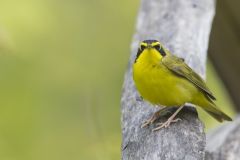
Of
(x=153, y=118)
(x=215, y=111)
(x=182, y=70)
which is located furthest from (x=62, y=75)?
(x=153, y=118)

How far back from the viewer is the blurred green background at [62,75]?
852 cm

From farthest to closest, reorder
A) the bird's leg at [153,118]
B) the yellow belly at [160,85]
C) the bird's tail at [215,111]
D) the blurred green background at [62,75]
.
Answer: the blurred green background at [62,75] → the bird's tail at [215,111] → the yellow belly at [160,85] → the bird's leg at [153,118]

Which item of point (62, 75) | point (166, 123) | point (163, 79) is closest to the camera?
point (166, 123)

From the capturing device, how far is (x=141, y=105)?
14.8ft

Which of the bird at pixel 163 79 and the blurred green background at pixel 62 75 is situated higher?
the bird at pixel 163 79

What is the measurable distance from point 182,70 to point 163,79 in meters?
0.16

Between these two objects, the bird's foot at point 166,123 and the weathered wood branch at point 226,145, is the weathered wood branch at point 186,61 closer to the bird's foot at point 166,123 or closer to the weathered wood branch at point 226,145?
the bird's foot at point 166,123

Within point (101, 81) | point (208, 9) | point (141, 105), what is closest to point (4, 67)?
point (101, 81)

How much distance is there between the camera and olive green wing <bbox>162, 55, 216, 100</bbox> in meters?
4.39

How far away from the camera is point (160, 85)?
432cm

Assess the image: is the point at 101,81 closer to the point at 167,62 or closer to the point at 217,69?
the point at 217,69

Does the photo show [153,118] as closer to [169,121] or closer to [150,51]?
[169,121]

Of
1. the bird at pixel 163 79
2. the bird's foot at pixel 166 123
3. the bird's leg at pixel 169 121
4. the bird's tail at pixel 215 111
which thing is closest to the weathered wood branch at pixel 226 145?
the bird's tail at pixel 215 111

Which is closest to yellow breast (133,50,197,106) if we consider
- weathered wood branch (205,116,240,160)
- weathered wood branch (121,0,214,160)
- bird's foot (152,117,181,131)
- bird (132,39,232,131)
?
bird (132,39,232,131)
